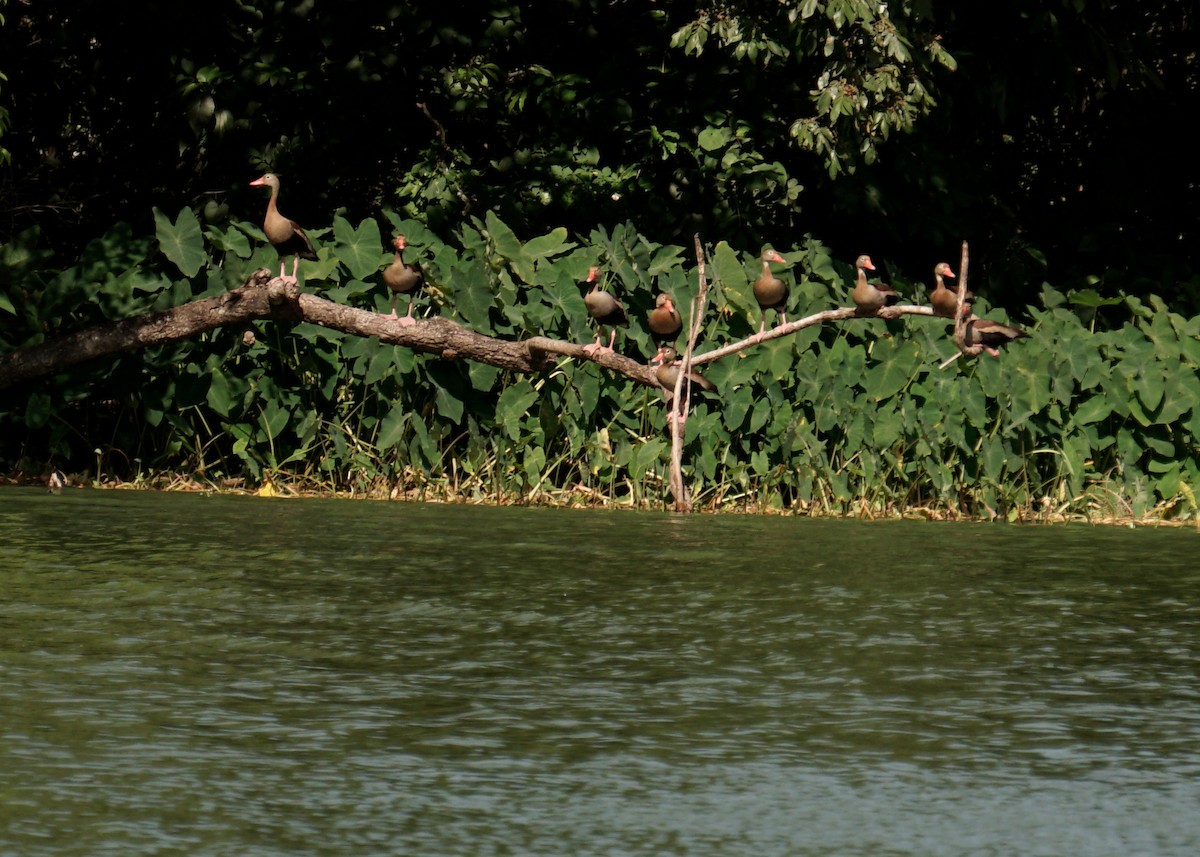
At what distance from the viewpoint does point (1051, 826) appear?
5180 millimetres

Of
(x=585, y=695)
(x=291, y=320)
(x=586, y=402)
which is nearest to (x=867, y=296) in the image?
(x=586, y=402)

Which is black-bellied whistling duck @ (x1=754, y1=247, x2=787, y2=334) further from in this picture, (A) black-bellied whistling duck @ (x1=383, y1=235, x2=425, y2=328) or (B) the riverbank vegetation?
(A) black-bellied whistling duck @ (x1=383, y1=235, x2=425, y2=328)

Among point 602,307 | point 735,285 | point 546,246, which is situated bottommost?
point 602,307

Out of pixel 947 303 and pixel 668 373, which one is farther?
pixel 947 303

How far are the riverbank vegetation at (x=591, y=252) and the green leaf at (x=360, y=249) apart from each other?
0.07 ft

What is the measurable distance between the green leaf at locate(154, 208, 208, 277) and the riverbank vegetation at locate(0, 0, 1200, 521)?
32 mm

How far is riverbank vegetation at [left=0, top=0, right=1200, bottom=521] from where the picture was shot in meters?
14.4

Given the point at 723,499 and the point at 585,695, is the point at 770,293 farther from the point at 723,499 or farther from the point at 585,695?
the point at 585,695

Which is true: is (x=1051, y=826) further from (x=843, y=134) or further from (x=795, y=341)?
(x=843, y=134)

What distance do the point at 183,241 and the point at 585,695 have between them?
8871 millimetres

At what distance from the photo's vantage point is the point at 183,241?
48.9 ft

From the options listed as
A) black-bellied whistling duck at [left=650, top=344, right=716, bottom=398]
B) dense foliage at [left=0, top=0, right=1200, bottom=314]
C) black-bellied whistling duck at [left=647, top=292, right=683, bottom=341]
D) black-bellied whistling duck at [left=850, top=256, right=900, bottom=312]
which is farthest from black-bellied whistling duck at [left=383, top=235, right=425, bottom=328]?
black-bellied whistling duck at [left=850, top=256, right=900, bottom=312]

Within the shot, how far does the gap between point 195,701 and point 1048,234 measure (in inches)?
596

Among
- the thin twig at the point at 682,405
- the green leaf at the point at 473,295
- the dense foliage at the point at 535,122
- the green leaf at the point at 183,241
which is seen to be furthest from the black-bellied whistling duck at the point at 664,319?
the green leaf at the point at 183,241
